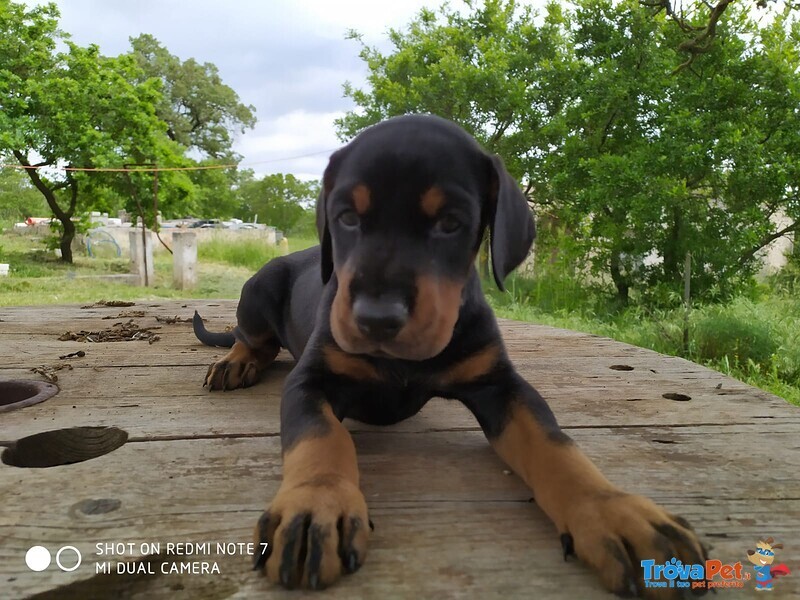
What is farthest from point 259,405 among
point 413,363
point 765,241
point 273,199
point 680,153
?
point 273,199

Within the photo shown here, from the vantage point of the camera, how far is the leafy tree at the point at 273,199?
2375cm

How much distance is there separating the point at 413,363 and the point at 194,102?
1081 inches

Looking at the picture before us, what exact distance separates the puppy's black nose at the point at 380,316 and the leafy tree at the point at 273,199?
21.3 metres

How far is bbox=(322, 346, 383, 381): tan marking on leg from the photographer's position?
1458 millimetres

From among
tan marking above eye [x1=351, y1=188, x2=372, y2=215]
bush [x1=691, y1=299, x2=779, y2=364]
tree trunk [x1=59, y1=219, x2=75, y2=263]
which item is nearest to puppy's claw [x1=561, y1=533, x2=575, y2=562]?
tan marking above eye [x1=351, y1=188, x2=372, y2=215]

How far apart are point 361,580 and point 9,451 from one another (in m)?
0.90

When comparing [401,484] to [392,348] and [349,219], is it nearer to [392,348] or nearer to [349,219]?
[392,348]

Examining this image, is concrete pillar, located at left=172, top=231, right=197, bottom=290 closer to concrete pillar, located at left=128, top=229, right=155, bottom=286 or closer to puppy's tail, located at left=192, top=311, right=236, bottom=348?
concrete pillar, located at left=128, top=229, right=155, bottom=286

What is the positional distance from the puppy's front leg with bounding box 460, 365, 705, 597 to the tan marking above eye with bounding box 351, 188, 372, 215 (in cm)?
58

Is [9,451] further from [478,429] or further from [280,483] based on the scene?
[478,429]

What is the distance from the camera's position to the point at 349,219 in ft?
4.70

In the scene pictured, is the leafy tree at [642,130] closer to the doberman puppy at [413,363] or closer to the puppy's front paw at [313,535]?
the doberman puppy at [413,363]

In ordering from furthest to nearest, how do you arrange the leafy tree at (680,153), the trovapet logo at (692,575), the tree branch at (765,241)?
the tree branch at (765,241), the leafy tree at (680,153), the trovapet logo at (692,575)

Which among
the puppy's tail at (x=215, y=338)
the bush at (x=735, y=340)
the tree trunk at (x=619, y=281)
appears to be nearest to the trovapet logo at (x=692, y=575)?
the puppy's tail at (x=215, y=338)
